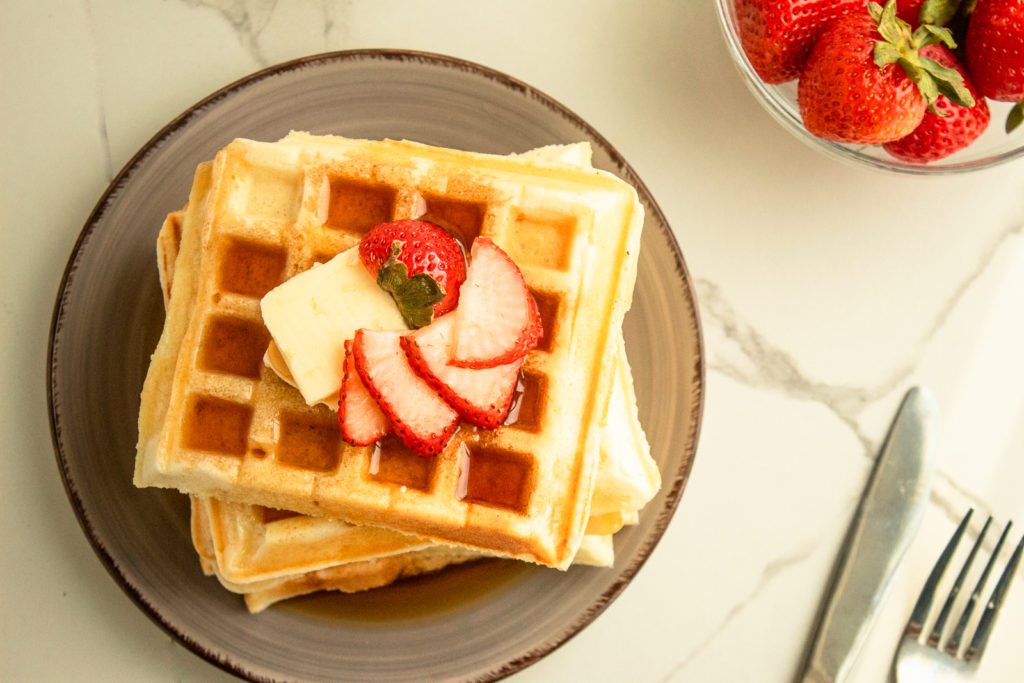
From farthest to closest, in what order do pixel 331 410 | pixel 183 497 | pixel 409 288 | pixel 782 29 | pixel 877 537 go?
pixel 877 537, pixel 183 497, pixel 782 29, pixel 331 410, pixel 409 288

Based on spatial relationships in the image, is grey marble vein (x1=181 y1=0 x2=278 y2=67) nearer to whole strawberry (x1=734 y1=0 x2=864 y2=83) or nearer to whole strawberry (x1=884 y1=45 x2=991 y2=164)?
whole strawberry (x1=734 y1=0 x2=864 y2=83)

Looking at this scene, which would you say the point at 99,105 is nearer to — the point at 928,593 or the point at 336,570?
the point at 336,570

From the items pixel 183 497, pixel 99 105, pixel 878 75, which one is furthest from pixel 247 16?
pixel 878 75

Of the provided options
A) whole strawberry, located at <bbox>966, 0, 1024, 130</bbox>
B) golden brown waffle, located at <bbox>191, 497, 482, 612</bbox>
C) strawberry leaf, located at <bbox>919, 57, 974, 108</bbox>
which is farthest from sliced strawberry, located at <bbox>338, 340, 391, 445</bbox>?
whole strawberry, located at <bbox>966, 0, 1024, 130</bbox>

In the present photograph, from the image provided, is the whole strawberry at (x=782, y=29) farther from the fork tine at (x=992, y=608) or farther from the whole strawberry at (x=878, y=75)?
the fork tine at (x=992, y=608)

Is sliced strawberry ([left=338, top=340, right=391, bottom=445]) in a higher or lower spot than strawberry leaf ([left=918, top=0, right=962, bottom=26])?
lower

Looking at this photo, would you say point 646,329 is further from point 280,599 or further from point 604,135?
point 280,599
